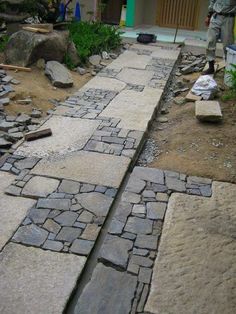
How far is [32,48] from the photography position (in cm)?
682

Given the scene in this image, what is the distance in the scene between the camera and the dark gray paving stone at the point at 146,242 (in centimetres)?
287

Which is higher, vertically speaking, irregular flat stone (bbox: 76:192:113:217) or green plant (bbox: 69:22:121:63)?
green plant (bbox: 69:22:121:63)

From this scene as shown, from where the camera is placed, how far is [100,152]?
423cm

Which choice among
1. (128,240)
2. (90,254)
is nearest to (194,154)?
(128,240)

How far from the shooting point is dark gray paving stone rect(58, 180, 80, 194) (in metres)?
3.47

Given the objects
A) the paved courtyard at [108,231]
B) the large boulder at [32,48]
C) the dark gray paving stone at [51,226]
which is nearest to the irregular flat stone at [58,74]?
the large boulder at [32,48]

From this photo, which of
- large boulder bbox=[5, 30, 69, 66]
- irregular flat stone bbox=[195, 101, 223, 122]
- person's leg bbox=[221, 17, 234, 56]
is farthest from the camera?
person's leg bbox=[221, 17, 234, 56]

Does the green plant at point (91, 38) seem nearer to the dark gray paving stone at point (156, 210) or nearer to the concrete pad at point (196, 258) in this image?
the dark gray paving stone at point (156, 210)

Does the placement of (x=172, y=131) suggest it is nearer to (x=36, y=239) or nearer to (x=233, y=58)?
(x=233, y=58)

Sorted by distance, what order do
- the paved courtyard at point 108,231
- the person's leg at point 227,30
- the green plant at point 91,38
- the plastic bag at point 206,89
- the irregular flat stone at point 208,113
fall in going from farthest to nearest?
1. the green plant at point 91,38
2. the person's leg at point 227,30
3. the plastic bag at point 206,89
4. the irregular flat stone at point 208,113
5. the paved courtyard at point 108,231

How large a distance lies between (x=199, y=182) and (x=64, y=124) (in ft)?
6.72

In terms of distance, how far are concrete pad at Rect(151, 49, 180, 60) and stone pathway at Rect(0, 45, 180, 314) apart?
3.15 meters

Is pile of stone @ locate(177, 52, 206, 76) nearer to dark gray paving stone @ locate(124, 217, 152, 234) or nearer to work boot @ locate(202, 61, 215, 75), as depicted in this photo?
work boot @ locate(202, 61, 215, 75)

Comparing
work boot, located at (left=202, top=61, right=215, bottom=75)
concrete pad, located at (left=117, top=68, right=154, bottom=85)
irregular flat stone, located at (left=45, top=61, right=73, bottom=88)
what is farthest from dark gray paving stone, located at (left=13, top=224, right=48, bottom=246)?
work boot, located at (left=202, top=61, right=215, bottom=75)
